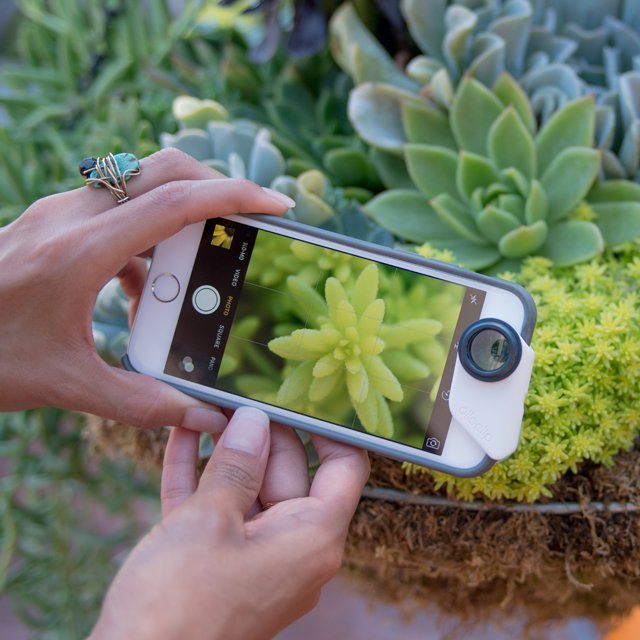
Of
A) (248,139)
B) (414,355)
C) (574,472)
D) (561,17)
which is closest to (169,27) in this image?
(248,139)

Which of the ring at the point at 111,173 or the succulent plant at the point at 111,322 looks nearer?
the ring at the point at 111,173

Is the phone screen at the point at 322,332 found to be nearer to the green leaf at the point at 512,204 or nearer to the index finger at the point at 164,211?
the index finger at the point at 164,211

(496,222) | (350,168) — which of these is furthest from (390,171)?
(496,222)

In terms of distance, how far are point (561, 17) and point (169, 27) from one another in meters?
0.43

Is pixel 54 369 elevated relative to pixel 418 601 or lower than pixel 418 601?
elevated

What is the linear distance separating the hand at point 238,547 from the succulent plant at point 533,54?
14.3 inches

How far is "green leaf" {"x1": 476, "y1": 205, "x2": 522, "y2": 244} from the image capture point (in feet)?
1.95

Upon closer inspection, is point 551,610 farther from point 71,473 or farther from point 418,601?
point 71,473

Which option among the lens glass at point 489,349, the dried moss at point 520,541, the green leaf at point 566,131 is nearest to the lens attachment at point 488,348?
the lens glass at point 489,349

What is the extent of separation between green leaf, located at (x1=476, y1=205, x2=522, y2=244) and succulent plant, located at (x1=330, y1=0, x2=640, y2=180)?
11 centimetres

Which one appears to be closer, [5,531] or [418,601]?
[418,601]

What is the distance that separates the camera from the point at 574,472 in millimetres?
525

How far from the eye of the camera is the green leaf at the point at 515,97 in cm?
63

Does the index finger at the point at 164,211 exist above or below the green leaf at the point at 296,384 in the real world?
above
